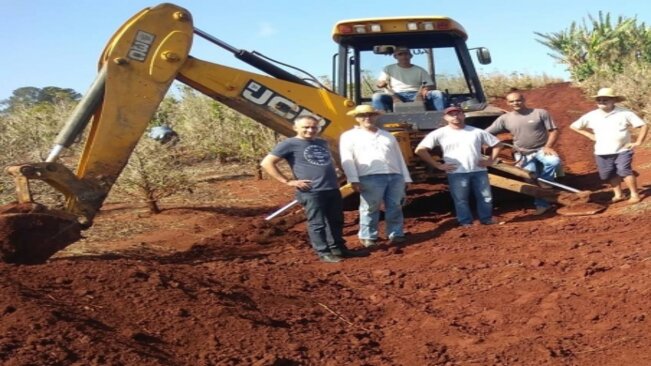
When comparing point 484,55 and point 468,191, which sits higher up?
point 484,55

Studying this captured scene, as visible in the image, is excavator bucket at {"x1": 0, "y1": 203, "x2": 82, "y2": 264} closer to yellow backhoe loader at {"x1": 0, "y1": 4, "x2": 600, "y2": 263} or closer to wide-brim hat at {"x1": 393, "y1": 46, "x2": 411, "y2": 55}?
yellow backhoe loader at {"x1": 0, "y1": 4, "x2": 600, "y2": 263}

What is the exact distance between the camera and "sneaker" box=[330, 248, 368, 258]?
6066 mm

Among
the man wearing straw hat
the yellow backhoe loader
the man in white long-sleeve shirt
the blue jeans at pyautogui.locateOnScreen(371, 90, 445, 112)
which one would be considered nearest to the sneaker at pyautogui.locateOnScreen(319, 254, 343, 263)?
the man in white long-sleeve shirt

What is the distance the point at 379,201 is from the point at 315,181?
0.84m

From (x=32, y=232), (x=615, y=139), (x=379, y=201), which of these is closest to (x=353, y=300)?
(x=379, y=201)

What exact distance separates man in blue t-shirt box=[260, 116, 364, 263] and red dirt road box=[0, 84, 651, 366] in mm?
234

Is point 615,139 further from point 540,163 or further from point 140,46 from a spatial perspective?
point 140,46

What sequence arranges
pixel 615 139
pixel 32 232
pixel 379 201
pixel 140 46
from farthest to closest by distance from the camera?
pixel 615 139 → pixel 379 201 → pixel 140 46 → pixel 32 232

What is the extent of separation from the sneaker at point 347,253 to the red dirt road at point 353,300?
111 mm

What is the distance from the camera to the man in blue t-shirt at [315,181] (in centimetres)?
593

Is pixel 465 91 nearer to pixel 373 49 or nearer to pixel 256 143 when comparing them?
pixel 373 49

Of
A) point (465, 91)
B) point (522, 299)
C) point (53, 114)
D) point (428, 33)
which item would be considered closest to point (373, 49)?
point (428, 33)

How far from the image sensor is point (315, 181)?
19.4ft

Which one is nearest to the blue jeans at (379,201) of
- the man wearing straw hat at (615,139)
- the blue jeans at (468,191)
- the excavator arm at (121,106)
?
the blue jeans at (468,191)
